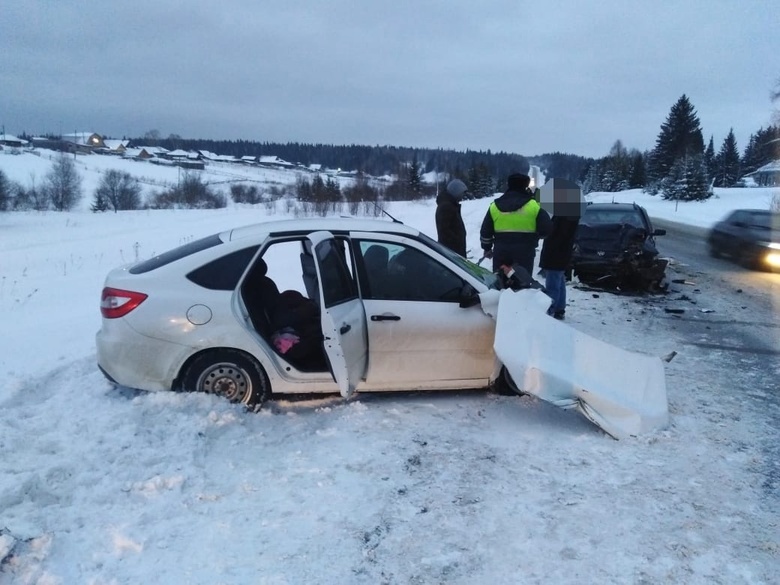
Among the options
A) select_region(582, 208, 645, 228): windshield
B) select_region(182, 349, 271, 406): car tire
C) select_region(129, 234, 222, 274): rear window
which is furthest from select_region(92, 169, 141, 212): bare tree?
select_region(182, 349, 271, 406): car tire

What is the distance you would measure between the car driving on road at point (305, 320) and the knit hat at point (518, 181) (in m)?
2.20

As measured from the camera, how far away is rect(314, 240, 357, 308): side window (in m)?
4.54

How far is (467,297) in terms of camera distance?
4930 mm

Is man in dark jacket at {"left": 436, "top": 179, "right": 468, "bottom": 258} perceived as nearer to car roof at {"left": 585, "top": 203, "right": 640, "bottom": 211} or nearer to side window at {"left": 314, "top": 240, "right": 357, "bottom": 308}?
side window at {"left": 314, "top": 240, "right": 357, "bottom": 308}

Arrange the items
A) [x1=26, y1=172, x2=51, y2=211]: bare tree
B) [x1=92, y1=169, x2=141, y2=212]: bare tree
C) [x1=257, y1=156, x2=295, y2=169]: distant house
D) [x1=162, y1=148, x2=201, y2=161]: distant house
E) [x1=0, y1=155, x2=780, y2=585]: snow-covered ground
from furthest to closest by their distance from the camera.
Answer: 1. [x1=257, y1=156, x2=295, y2=169]: distant house
2. [x1=162, y1=148, x2=201, y2=161]: distant house
3. [x1=92, y1=169, x2=141, y2=212]: bare tree
4. [x1=26, y1=172, x2=51, y2=211]: bare tree
5. [x1=0, y1=155, x2=780, y2=585]: snow-covered ground

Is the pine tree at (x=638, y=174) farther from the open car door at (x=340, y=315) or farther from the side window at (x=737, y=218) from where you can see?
the open car door at (x=340, y=315)

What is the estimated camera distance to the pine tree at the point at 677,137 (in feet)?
221

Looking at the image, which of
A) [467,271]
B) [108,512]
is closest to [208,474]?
[108,512]

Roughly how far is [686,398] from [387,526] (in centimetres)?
331

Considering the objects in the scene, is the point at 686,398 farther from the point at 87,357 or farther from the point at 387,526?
the point at 87,357

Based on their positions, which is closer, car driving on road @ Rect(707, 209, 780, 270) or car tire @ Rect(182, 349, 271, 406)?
car tire @ Rect(182, 349, 271, 406)

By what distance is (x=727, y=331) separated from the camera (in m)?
7.82

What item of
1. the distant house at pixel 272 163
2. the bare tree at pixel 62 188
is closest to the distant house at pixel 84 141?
the distant house at pixel 272 163

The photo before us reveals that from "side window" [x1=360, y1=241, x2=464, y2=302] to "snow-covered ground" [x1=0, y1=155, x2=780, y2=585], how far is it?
945 millimetres
